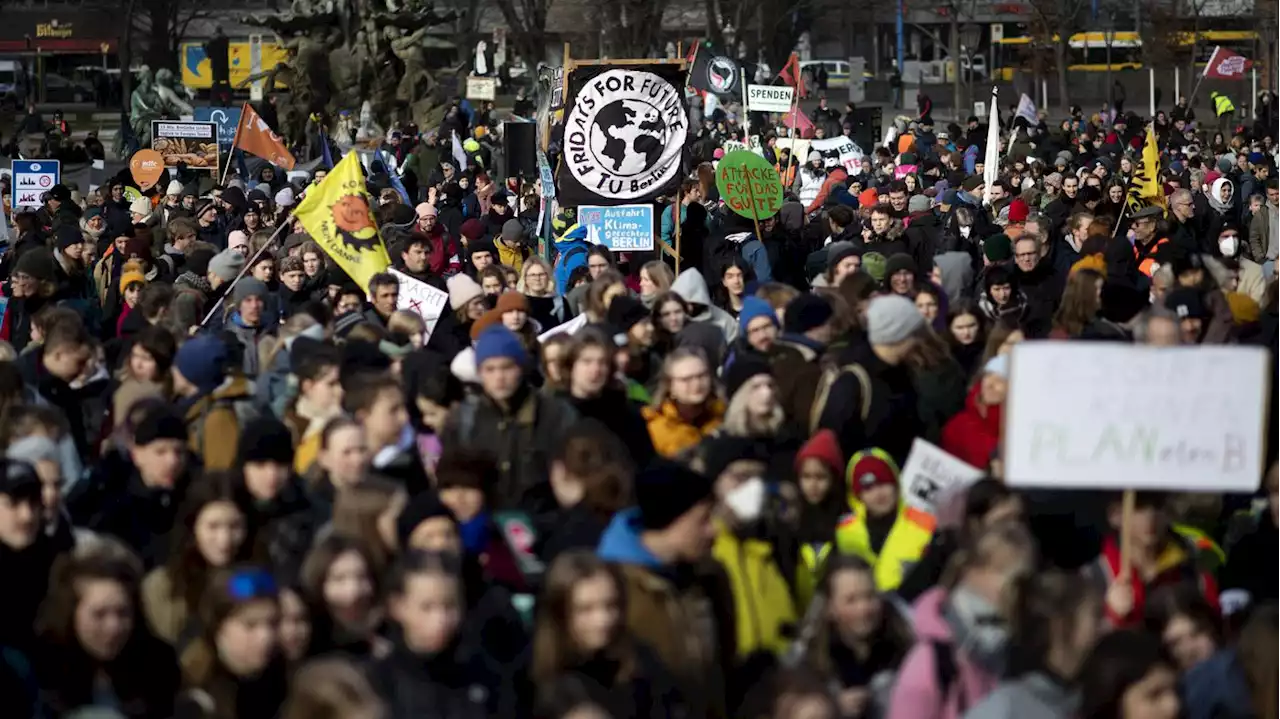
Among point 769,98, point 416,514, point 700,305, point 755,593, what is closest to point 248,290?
point 700,305

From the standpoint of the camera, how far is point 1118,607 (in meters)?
6.94


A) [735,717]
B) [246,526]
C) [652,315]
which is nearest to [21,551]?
[246,526]

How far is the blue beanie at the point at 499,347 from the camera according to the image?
873 centimetres

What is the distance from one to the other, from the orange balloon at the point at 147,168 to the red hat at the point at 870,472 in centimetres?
1711

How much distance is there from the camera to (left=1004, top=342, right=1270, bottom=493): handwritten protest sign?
22.7 feet

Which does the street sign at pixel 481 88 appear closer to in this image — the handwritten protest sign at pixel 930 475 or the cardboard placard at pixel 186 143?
the cardboard placard at pixel 186 143

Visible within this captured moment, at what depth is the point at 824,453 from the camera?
8.09 m

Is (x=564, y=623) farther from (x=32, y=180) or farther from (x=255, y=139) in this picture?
(x=32, y=180)

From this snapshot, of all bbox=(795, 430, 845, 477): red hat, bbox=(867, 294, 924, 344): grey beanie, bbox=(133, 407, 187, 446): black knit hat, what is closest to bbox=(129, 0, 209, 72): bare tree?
bbox=(867, 294, 924, 344): grey beanie

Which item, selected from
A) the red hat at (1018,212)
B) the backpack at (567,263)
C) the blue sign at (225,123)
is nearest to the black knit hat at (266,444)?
the backpack at (567,263)

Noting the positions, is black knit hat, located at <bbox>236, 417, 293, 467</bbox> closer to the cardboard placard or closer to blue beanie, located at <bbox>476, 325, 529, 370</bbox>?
blue beanie, located at <bbox>476, 325, 529, 370</bbox>

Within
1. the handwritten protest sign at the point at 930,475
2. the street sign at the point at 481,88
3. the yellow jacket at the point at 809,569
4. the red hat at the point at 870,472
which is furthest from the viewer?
the street sign at the point at 481,88

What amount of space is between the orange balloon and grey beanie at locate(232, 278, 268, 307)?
37.2 ft

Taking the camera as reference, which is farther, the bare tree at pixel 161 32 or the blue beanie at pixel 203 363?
the bare tree at pixel 161 32
